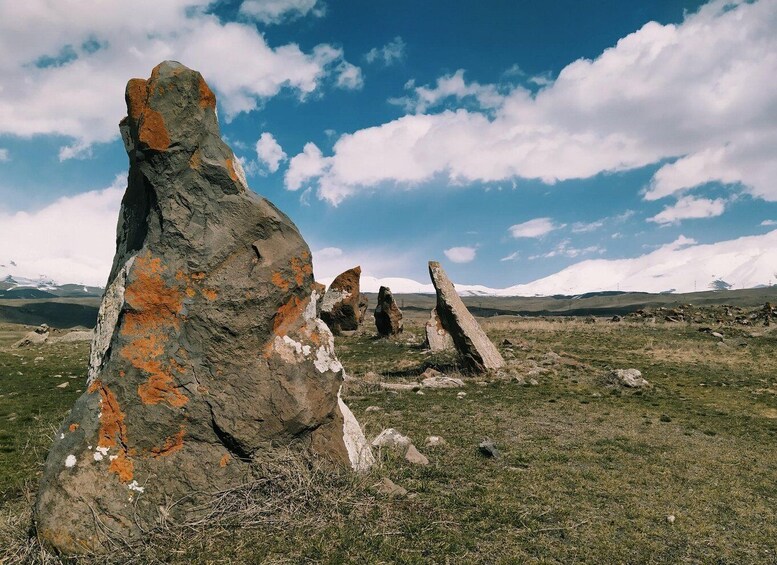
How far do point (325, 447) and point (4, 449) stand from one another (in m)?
6.65

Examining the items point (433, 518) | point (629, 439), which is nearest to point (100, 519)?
point (433, 518)

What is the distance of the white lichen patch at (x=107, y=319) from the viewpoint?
21.9 ft

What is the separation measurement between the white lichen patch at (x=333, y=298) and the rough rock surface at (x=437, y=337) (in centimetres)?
976

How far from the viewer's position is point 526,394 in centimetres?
1439

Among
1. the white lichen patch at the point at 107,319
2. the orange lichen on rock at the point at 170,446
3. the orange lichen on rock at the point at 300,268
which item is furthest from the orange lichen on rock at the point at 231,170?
the orange lichen on rock at the point at 170,446

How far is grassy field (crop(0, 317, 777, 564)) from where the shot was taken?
16.9 ft

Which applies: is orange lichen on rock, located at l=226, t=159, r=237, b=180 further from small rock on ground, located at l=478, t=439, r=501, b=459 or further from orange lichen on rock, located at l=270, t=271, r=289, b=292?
small rock on ground, located at l=478, t=439, r=501, b=459

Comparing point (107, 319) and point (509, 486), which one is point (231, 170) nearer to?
point (107, 319)

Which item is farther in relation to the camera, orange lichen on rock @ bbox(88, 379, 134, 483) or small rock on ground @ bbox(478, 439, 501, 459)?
small rock on ground @ bbox(478, 439, 501, 459)

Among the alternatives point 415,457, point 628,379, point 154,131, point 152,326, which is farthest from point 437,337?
point 154,131

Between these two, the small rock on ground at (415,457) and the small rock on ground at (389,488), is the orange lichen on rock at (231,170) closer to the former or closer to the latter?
the small rock on ground at (389,488)

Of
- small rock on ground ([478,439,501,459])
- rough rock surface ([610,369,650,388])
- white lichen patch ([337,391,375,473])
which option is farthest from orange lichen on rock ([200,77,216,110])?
rough rock surface ([610,369,650,388])

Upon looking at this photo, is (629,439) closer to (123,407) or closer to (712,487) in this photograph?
(712,487)

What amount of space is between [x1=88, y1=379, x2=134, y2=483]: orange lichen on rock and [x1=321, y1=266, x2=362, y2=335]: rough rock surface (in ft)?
82.5
